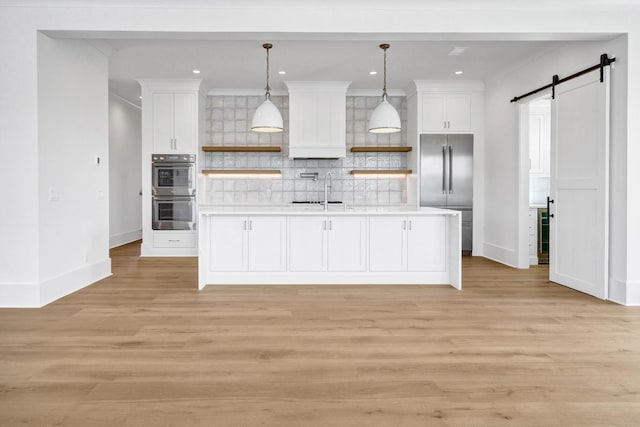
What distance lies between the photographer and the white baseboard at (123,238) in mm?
7773

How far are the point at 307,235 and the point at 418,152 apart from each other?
9.83 ft

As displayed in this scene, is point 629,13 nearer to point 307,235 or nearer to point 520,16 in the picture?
point 520,16

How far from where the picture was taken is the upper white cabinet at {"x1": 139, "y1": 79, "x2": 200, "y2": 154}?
21.8ft

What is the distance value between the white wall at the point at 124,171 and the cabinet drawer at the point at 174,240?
Answer: 147cm

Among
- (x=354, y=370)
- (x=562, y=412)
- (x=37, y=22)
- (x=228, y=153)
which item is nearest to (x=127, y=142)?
(x=228, y=153)

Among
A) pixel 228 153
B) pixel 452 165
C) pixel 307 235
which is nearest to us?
pixel 307 235

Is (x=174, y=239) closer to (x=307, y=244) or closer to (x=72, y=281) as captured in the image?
(x=72, y=281)

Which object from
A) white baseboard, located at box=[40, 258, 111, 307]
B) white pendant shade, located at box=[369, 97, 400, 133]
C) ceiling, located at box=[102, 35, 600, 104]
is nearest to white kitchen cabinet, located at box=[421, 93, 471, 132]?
ceiling, located at box=[102, 35, 600, 104]

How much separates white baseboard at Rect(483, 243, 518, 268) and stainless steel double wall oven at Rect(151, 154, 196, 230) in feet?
15.1

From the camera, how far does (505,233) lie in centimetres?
600

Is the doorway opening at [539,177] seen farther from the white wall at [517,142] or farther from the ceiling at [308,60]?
the ceiling at [308,60]

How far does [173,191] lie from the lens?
6.75 m

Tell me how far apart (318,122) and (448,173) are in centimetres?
219

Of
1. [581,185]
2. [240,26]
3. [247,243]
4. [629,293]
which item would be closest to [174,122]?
[247,243]
